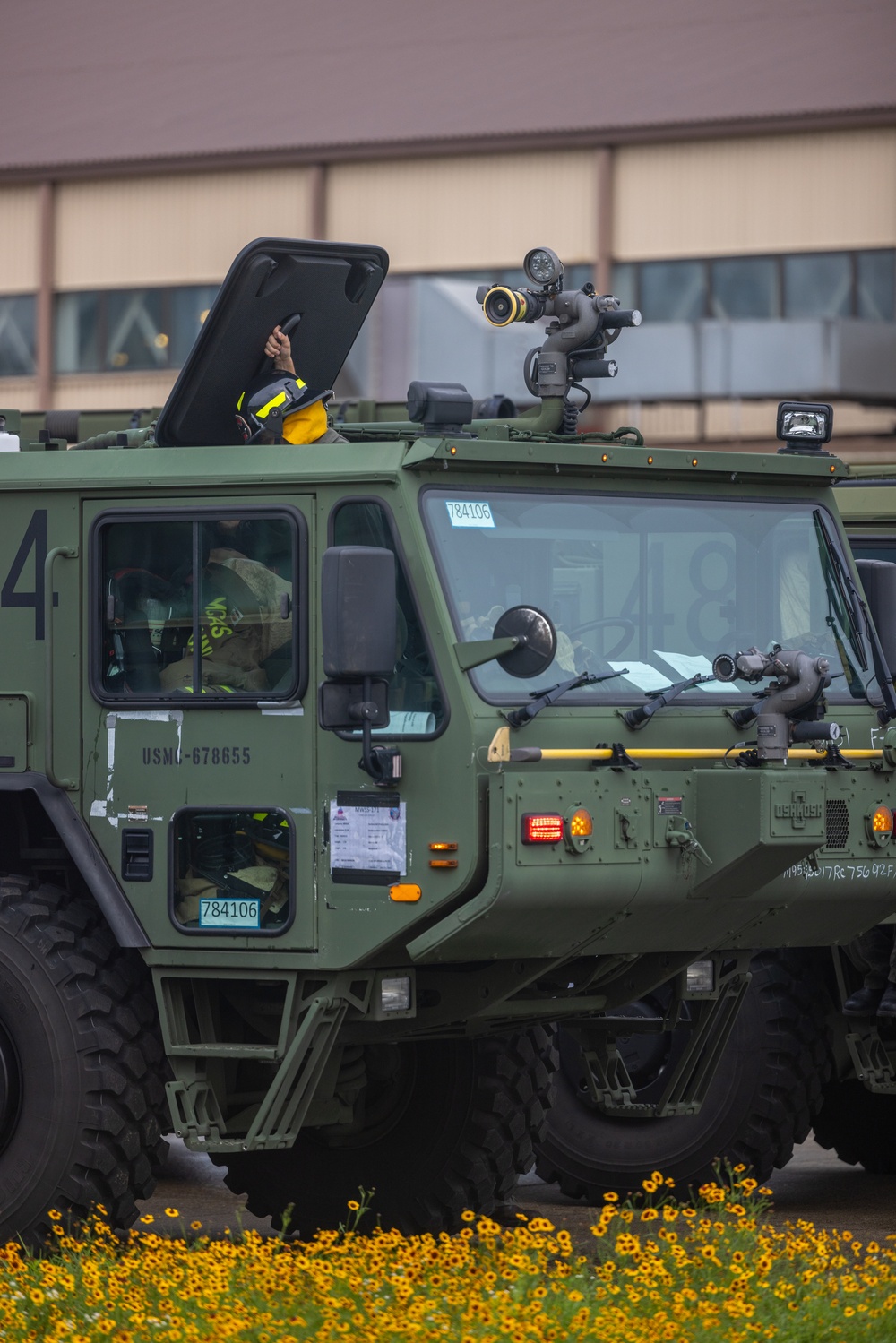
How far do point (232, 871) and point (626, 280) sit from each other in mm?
24658

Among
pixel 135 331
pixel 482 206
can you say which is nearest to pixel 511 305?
pixel 482 206

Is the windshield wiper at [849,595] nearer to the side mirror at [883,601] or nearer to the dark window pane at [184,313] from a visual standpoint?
the side mirror at [883,601]

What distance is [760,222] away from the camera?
3055 centimetres

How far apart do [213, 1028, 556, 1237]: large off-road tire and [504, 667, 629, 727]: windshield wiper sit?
1.64m

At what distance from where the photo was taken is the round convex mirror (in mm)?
7305

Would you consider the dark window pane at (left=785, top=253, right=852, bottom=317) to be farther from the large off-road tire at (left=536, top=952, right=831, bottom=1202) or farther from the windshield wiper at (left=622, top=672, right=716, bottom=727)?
the windshield wiper at (left=622, top=672, right=716, bottom=727)

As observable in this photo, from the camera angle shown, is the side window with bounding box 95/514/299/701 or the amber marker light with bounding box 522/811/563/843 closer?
the amber marker light with bounding box 522/811/563/843

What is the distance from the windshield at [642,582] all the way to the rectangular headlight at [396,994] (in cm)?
102

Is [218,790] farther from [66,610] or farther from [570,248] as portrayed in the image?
[570,248]

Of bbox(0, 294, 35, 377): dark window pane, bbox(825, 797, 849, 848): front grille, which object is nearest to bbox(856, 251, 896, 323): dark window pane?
bbox(0, 294, 35, 377): dark window pane

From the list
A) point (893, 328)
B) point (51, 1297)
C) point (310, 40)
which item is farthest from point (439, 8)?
point (51, 1297)

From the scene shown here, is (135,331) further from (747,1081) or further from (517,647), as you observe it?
(517,647)

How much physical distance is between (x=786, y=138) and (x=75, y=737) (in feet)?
78.4

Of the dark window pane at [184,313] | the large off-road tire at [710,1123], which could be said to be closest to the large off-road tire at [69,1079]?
the large off-road tire at [710,1123]
